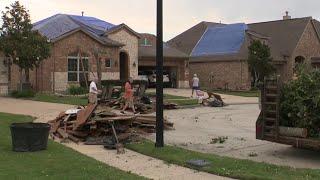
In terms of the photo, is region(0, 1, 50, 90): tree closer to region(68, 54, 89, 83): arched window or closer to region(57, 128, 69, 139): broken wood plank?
region(68, 54, 89, 83): arched window

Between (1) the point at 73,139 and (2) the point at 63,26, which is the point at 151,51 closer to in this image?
(2) the point at 63,26

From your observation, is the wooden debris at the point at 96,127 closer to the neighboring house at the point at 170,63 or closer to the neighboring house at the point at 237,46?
the neighboring house at the point at 170,63

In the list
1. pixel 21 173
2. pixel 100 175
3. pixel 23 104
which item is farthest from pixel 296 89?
pixel 23 104

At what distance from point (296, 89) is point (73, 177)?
5572mm

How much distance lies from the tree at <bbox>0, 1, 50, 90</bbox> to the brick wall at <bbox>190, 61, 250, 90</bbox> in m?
22.6

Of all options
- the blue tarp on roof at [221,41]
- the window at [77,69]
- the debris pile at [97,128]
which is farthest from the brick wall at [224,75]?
the debris pile at [97,128]

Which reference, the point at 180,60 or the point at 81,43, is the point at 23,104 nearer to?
the point at 81,43

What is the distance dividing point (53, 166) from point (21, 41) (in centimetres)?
2502

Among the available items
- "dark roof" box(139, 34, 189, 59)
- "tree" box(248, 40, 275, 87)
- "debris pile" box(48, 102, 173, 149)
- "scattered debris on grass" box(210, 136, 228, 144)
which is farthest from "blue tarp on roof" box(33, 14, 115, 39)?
"scattered debris on grass" box(210, 136, 228, 144)

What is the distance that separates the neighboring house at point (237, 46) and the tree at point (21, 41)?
75.0 ft

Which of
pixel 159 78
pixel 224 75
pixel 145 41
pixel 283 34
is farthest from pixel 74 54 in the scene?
pixel 159 78

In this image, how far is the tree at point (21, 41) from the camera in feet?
112

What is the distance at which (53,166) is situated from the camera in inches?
416

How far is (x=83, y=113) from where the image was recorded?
16.0 metres
